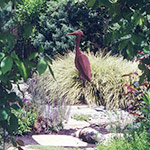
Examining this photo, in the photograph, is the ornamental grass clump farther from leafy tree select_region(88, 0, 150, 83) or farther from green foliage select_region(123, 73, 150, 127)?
leafy tree select_region(88, 0, 150, 83)

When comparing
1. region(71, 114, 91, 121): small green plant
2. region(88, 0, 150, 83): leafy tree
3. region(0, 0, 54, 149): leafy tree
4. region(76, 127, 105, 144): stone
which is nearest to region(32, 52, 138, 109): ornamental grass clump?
region(71, 114, 91, 121): small green plant

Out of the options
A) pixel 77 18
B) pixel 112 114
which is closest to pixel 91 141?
pixel 112 114

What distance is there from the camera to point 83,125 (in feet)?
17.8

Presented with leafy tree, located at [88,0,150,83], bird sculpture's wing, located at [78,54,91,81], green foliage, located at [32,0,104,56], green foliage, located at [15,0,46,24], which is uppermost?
green foliage, located at [15,0,46,24]

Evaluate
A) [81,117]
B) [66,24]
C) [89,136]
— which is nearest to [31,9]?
[66,24]

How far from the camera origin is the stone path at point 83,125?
434cm

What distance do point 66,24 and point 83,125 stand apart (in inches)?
194

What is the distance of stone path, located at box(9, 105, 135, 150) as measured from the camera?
4.34 meters

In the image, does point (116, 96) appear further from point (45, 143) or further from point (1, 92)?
point (1, 92)

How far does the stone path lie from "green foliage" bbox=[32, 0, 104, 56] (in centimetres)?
342

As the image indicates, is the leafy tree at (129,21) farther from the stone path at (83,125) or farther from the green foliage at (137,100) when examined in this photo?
the stone path at (83,125)

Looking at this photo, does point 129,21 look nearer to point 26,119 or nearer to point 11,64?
point 11,64

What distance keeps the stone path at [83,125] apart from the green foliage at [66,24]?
342 cm

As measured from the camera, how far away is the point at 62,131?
5.05 meters
